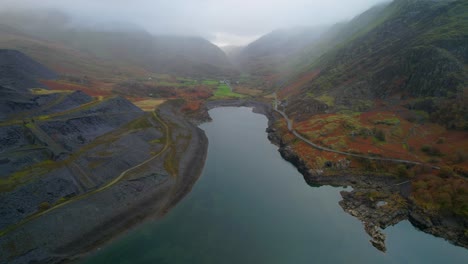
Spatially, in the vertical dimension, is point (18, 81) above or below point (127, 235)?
above

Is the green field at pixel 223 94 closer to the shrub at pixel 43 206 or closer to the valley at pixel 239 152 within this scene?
the valley at pixel 239 152

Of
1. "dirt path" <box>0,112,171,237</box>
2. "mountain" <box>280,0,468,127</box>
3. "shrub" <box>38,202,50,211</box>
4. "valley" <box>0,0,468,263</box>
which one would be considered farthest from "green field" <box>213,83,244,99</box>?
"shrub" <box>38,202,50,211</box>

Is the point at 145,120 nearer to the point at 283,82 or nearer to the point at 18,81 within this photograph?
the point at 18,81

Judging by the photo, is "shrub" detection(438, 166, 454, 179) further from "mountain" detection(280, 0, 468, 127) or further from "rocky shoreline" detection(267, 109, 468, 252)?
"mountain" detection(280, 0, 468, 127)

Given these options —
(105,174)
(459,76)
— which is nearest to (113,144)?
(105,174)

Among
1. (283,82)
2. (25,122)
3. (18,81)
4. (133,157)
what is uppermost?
(18,81)
